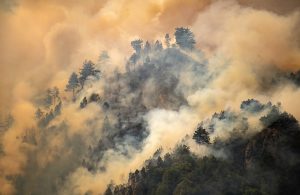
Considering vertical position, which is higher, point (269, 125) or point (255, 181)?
point (269, 125)

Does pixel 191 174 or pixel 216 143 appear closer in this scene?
pixel 191 174

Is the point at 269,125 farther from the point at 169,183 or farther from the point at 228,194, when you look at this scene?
the point at 169,183

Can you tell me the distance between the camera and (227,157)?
19012cm

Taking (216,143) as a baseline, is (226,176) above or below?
below

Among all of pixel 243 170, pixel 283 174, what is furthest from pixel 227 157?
pixel 283 174

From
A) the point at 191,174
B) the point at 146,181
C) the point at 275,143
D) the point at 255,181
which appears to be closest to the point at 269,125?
the point at 275,143

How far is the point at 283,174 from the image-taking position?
17800 centimetres

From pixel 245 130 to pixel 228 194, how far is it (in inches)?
1129

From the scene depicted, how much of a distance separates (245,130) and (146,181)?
40.8m

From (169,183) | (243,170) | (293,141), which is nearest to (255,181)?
(243,170)

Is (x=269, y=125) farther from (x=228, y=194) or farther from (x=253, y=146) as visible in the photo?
(x=228, y=194)

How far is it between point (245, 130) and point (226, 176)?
21914 mm

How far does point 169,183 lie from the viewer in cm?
18900

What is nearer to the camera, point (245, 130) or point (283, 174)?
point (283, 174)
